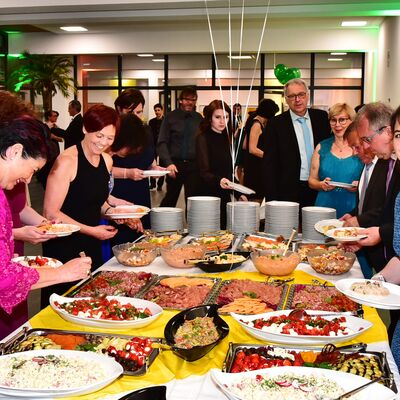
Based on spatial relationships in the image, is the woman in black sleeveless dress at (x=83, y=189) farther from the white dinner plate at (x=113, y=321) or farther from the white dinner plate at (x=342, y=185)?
the white dinner plate at (x=342, y=185)

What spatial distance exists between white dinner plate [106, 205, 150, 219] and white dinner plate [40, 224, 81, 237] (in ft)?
1.44

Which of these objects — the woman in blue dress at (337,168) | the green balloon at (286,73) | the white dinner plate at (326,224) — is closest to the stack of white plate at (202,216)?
the white dinner plate at (326,224)

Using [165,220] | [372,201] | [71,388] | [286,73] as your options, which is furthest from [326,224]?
[286,73]

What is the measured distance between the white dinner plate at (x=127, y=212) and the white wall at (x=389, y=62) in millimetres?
4674

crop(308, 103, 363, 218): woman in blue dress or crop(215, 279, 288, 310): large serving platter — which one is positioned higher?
crop(308, 103, 363, 218): woman in blue dress

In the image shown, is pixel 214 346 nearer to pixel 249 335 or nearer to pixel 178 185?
pixel 249 335

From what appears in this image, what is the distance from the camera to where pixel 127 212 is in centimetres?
313

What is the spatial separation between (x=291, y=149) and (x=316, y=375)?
292cm

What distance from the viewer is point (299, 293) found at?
7.22 ft

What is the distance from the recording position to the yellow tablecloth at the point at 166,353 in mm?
1461

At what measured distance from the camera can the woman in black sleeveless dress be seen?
2.75 m

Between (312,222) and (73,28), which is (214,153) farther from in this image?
(73,28)

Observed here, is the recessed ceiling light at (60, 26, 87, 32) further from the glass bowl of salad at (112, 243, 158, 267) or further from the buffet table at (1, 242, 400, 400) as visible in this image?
the buffet table at (1, 242, 400, 400)

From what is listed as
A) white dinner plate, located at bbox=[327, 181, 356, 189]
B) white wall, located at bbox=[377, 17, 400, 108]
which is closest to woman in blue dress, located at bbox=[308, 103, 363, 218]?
white dinner plate, located at bbox=[327, 181, 356, 189]
